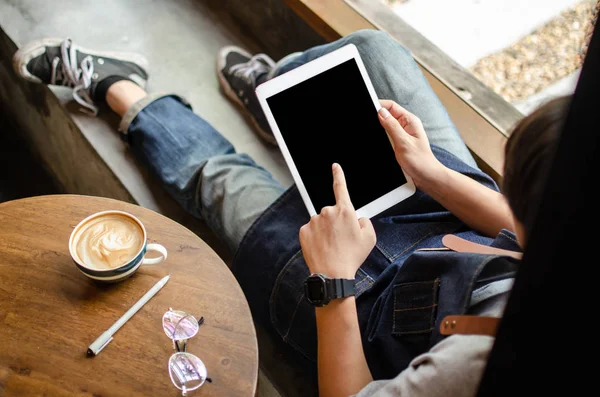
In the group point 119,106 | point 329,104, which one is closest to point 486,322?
point 329,104

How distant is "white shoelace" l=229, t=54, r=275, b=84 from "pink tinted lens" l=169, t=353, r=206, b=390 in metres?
1.03

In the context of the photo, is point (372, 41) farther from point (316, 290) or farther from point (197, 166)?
point (316, 290)

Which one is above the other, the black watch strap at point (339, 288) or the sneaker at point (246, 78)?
the sneaker at point (246, 78)

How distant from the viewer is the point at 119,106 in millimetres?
1572

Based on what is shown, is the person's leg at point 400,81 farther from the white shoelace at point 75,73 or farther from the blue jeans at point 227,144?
the white shoelace at point 75,73

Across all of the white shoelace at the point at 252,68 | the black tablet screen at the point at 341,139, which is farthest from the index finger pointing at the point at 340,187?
the white shoelace at the point at 252,68

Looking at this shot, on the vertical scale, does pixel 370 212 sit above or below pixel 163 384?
above

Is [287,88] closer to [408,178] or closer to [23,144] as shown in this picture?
[408,178]

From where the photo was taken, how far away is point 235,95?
5.85ft

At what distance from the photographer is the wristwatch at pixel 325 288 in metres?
0.96

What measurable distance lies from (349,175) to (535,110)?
1.57ft

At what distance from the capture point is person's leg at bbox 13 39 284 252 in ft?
4.35

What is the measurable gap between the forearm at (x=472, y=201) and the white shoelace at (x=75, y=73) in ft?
3.44

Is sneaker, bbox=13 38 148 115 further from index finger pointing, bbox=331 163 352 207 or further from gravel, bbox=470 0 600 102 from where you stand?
gravel, bbox=470 0 600 102
